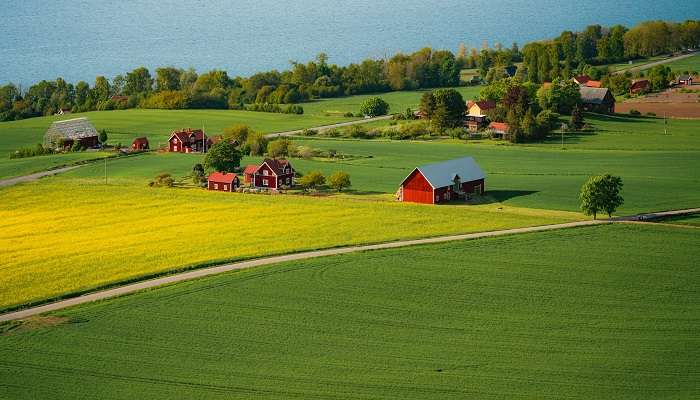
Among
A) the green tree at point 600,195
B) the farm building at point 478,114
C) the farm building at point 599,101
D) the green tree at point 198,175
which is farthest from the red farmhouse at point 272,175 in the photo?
the farm building at point 599,101

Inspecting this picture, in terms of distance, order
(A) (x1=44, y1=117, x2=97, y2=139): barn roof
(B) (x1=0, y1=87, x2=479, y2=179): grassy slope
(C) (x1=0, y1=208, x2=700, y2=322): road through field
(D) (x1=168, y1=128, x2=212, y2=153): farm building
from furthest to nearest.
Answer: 1. (B) (x1=0, y1=87, x2=479, y2=179): grassy slope
2. (A) (x1=44, y1=117, x2=97, y2=139): barn roof
3. (D) (x1=168, y1=128, x2=212, y2=153): farm building
4. (C) (x1=0, y1=208, x2=700, y2=322): road through field

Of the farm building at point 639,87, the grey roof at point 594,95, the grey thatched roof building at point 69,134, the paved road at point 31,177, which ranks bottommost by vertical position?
the paved road at point 31,177

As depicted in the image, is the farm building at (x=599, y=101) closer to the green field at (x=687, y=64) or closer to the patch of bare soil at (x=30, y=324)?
the green field at (x=687, y=64)

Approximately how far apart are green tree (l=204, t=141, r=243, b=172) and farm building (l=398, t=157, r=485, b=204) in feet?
44.2

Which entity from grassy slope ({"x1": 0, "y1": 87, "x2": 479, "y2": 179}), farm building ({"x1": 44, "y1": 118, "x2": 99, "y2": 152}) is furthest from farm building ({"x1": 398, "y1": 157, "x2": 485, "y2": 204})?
farm building ({"x1": 44, "y1": 118, "x2": 99, "y2": 152})

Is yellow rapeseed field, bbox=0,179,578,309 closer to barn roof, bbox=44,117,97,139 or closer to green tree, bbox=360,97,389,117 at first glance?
barn roof, bbox=44,117,97,139

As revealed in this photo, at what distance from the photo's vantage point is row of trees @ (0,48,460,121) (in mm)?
114812

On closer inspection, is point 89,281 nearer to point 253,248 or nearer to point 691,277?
point 253,248

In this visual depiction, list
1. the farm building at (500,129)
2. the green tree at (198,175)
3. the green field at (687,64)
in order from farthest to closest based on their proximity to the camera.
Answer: the green field at (687,64) → the farm building at (500,129) → the green tree at (198,175)

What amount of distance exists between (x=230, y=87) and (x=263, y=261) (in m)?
79.9

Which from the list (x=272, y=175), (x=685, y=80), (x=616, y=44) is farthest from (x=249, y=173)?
(x=616, y=44)

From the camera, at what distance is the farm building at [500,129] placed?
85.7 meters

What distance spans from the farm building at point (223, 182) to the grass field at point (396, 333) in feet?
70.9

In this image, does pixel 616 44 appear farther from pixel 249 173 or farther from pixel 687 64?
pixel 249 173
